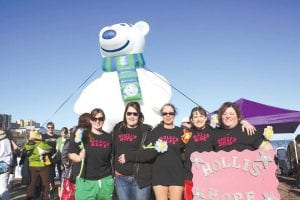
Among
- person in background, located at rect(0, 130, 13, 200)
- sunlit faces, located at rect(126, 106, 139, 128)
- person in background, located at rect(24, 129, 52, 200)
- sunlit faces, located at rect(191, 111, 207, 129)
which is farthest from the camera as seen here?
person in background, located at rect(24, 129, 52, 200)

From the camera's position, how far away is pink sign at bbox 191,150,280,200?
3.81 metres

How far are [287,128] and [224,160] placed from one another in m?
7.09

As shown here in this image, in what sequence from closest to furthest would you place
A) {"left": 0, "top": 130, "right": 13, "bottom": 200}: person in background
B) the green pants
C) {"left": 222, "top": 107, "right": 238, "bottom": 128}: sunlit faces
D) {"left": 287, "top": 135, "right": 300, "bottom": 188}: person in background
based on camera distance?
the green pants → {"left": 222, "top": 107, "right": 238, "bottom": 128}: sunlit faces → {"left": 0, "top": 130, "right": 13, "bottom": 200}: person in background → {"left": 287, "top": 135, "right": 300, "bottom": 188}: person in background

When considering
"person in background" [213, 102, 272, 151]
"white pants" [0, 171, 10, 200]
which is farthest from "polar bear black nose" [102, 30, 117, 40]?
"person in background" [213, 102, 272, 151]

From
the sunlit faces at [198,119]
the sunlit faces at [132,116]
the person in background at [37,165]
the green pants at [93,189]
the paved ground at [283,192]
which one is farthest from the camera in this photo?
the paved ground at [283,192]

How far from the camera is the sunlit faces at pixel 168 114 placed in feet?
13.9

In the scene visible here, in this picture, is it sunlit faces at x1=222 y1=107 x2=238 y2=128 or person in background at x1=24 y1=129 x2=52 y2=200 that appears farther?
person in background at x1=24 y1=129 x2=52 y2=200

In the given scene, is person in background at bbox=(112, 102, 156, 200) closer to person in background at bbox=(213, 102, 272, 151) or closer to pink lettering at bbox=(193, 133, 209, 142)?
pink lettering at bbox=(193, 133, 209, 142)

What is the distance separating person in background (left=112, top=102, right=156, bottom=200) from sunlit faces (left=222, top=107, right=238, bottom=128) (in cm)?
85

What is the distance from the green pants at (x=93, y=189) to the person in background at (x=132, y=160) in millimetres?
138

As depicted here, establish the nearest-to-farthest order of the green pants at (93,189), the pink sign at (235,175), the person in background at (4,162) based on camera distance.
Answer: the pink sign at (235,175)
the green pants at (93,189)
the person in background at (4,162)

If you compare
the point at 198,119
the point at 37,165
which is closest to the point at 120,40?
the point at 37,165

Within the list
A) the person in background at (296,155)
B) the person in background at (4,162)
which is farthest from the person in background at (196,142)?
the person in background at (296,155)

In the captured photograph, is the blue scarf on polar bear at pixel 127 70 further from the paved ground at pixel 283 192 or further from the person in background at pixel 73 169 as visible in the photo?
the person in background at pixel 73 169
